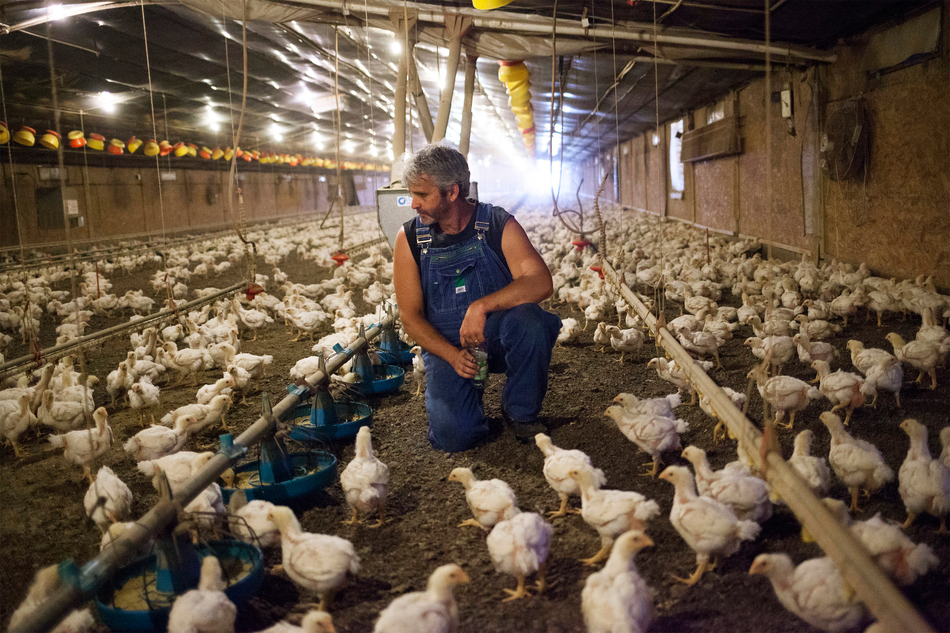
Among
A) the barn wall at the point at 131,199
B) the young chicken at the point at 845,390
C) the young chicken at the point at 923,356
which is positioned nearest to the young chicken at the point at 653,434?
the young chicken at the point at 845,390

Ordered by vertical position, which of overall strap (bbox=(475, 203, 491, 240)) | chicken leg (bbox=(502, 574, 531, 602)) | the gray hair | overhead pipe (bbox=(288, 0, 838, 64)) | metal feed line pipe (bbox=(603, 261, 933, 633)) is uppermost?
overhead pipe (bbox=(288, 0, 838, 64))

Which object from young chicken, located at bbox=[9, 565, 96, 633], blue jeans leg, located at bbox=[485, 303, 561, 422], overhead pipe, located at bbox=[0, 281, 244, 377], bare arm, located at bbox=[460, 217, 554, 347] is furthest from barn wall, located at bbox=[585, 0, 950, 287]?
overhead pipe, located at bbox=[0, 281, 244, 377]

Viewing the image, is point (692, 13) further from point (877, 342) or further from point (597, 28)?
point (877, 342)

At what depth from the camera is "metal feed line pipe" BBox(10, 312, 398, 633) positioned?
5.57ft

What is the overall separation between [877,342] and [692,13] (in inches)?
148

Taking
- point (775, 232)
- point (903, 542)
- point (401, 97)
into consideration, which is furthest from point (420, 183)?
point (775, 232)

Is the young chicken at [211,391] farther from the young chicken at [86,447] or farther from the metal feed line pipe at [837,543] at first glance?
the metal feed line pipe at [837,543]

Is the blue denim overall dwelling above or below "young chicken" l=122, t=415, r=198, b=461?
above

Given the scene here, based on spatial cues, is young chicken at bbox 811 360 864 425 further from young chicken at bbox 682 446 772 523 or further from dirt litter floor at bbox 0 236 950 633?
young chicken at bbox 682 446 772 523

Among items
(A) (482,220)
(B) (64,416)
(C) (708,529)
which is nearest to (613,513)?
(C) (708,529)

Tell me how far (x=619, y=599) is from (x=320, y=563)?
96cm

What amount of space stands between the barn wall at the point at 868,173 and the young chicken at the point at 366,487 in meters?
3.25

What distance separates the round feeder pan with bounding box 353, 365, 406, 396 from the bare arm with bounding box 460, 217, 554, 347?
4.64 feet

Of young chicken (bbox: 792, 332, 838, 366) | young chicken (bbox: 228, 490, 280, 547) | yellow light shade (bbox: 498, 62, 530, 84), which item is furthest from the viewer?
yellow light shade (bbox: 498, 62, 530, 84)
